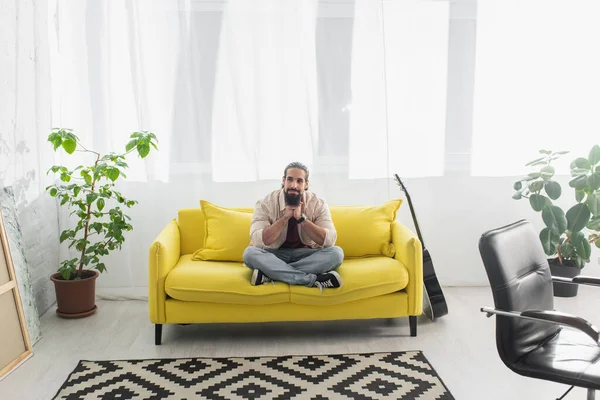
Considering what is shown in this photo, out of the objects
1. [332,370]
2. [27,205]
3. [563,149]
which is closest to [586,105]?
[563,149]

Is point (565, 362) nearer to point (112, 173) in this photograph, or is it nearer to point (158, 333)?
point (158, 333)

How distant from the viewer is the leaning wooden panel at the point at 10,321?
125 inches

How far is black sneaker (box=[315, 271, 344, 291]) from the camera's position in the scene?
3475 mm

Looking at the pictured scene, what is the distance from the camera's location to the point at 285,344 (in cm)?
354

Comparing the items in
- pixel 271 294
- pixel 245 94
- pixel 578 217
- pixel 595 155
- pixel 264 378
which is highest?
pixel 245 94

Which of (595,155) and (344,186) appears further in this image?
(344,186)

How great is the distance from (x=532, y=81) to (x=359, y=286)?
7.50ft

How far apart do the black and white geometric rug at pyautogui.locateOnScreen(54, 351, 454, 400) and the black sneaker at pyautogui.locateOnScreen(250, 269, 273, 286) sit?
Result: 42 centimetres

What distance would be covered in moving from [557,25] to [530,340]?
3165mm

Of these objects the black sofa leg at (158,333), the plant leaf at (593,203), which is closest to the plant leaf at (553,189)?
the plant leaf at (593,203)

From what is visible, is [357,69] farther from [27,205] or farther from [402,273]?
[27,205]

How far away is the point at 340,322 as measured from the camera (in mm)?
3943

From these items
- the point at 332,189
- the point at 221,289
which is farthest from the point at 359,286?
the point at 332,189

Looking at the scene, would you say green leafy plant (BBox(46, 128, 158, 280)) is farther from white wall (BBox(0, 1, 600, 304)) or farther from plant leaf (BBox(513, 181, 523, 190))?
plant leaf (BBox(513, 181, 523, 190))
